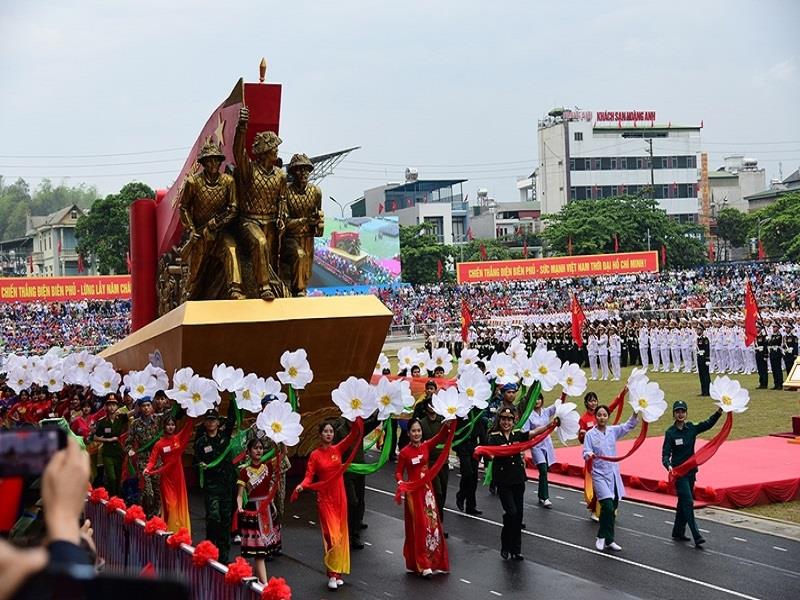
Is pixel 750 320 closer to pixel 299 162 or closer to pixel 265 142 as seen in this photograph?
pixel 299 162

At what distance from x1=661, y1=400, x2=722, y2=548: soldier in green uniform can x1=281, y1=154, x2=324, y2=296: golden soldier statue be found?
5.69m

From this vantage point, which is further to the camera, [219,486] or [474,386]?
[474,386]

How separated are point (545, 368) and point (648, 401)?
123 cm

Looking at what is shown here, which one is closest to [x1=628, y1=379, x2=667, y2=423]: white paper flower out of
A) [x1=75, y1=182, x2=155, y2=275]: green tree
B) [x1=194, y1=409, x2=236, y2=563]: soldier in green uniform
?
[x1=194, y1=409, x2=236, y2=563]: soldier in green uniform

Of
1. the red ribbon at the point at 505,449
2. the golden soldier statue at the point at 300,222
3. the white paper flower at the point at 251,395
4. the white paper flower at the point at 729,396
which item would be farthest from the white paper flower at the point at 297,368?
the white paper flower at the point at 729,396

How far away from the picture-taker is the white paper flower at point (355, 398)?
9055 mm

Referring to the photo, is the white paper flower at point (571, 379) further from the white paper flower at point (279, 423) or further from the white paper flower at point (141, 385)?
the white paper flower at point (141, 385)

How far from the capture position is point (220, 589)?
6.33m

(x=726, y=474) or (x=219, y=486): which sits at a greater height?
(x=219, y=486)

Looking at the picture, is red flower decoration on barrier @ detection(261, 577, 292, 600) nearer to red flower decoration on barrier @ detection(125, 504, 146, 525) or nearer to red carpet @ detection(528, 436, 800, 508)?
red flower decoration on barrier @ detection(125, 504, 146, 525)

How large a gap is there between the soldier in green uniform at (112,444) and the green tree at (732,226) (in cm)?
6760

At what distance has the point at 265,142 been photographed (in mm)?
13305

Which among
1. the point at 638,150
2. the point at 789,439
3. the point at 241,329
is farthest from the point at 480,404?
the point at 638,150

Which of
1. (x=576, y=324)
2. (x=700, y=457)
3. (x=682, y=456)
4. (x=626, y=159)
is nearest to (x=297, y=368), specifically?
(x=682, y=456)
